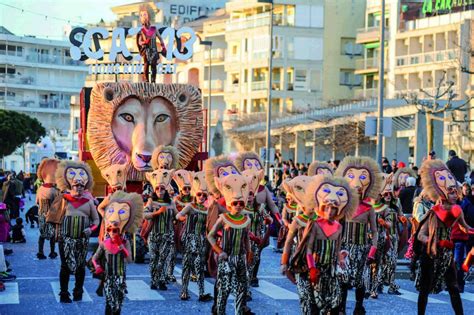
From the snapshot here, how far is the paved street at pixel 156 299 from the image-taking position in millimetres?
18562

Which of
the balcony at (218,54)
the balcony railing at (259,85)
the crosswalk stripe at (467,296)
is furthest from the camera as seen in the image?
the balcony at (218,54)

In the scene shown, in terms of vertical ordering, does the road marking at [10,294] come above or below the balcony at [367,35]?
below

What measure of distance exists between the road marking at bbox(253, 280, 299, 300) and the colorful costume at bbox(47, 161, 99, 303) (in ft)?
9.32

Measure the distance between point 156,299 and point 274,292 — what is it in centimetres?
210

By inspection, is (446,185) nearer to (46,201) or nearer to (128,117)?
(46,201)

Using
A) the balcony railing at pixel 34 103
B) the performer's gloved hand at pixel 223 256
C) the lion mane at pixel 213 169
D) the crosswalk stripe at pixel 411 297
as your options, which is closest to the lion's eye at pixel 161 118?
the crosswalk stripe at pixel 411 297

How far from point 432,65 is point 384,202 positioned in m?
51.8

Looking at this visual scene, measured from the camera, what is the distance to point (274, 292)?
69.1 feet

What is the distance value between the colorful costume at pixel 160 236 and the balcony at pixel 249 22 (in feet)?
224

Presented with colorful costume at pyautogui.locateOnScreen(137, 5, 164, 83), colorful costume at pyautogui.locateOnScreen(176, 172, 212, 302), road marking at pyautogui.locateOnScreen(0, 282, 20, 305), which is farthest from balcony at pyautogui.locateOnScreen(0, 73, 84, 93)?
colorful costume at pyautogui.locateOnScreen(176, 172, 212, 302)

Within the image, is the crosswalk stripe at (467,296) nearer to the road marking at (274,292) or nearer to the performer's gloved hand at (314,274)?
the road marking at (274,292)

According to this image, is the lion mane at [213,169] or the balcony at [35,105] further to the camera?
the balcony at [35,105]

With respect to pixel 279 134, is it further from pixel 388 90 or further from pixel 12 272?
pixel 12 272

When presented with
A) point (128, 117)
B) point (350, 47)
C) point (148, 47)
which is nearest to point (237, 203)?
point (128, 117)
